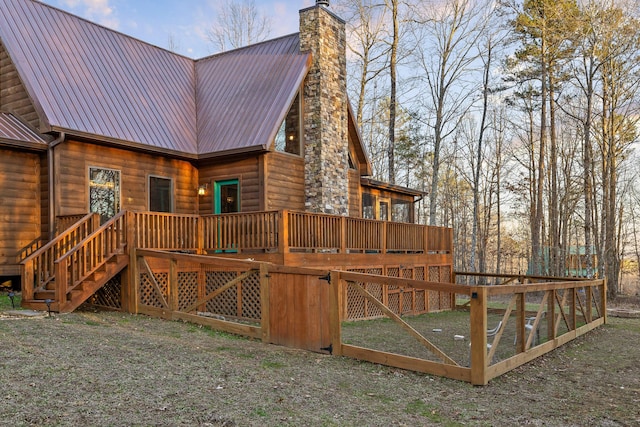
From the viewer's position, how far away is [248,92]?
16.2 meters

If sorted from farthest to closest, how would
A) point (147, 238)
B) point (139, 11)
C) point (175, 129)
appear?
point (139, 11) < point (175, 129) < point (147, 238)

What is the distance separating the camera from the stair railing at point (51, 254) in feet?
31.0

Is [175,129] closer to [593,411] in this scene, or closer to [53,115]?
[53,115]

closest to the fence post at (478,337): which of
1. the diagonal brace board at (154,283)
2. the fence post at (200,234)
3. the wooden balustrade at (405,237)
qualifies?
the diagonal brace board at (154,283)

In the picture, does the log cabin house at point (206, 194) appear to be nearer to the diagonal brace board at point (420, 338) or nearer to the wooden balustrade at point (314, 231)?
the wooden balustrade at point (314, 231)

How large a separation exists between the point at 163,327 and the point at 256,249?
357cm

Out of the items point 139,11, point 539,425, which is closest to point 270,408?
point 539,425

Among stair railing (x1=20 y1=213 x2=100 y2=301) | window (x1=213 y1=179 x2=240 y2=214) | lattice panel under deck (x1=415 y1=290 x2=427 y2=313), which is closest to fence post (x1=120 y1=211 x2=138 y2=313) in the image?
stair railing (x1=20 y1=213 x2=100 y2=301)

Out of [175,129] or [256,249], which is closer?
[256,249]

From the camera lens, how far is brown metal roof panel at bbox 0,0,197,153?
12.8 m

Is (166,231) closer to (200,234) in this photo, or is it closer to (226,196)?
(200,234)

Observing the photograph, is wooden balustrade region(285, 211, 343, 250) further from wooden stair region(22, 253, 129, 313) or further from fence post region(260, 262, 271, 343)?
wooden stair region(22, 253, 129, 313)

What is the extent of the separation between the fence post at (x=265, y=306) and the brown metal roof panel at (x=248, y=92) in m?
5.98

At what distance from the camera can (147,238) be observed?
11.0 metres
